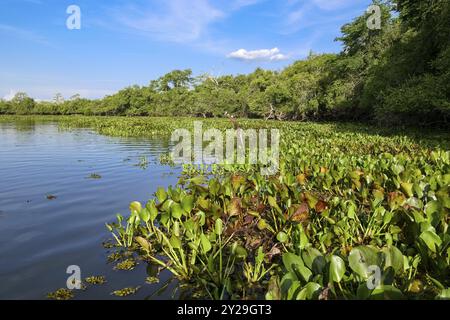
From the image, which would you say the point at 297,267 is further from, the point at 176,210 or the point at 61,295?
the point at 61,295

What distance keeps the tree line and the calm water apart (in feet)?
28.0

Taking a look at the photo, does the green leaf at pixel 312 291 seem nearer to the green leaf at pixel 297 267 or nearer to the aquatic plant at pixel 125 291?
the green leaf at pixel 297 267

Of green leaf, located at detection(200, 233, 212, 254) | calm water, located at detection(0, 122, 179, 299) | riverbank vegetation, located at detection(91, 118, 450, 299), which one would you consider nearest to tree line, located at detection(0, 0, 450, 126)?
calm water, located at detection(0, 122, 179, 299)

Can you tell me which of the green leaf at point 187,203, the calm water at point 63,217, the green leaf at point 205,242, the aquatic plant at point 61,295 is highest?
the green leaf at point 187,203

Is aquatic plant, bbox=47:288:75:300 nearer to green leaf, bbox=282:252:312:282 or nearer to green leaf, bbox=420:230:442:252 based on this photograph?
green leaf, bbox=282:252:312:282

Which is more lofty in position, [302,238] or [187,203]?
[187,203]

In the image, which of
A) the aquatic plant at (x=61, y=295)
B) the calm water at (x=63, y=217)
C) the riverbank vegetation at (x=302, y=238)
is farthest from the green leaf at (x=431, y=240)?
the aquatic plant at (x=61, y=295)

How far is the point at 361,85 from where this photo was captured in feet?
116

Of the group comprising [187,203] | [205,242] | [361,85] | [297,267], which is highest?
[361,85]

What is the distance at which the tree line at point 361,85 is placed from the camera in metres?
19.7

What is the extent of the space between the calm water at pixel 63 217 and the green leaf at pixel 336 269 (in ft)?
6.11

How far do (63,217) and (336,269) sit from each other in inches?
215

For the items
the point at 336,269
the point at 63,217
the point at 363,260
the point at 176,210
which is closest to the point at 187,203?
the point at 176,210
